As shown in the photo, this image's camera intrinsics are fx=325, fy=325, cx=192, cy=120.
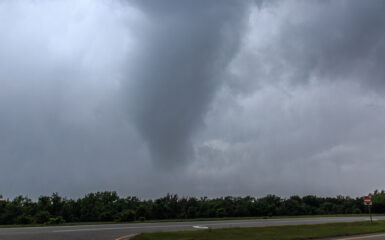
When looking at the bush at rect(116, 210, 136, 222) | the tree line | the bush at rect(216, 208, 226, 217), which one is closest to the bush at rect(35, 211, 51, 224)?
the tree line

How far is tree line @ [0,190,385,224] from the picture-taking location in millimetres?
46625

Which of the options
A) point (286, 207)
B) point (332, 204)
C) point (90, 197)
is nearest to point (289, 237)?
point (90, 197)

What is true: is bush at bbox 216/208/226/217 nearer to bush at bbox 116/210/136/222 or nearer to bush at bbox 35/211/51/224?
bush at bbox 116/210/136/222

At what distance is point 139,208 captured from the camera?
162 feet

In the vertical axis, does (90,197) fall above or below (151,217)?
above

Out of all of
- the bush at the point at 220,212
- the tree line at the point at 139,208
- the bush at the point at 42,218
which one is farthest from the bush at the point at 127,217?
the bush at the point at 220,212

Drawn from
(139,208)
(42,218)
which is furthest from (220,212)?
(42,218)

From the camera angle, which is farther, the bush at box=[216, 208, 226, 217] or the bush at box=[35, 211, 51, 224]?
the bush at box=[216, 208, 226, 217]

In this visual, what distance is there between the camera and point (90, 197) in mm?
56250

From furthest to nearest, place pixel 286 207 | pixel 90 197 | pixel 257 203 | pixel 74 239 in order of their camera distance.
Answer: pixel 286 207 < pixel 257 203 < pixel 90 197 < pixel 74 239

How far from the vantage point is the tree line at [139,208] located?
46625mm

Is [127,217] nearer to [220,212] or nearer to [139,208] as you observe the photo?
[139,208]

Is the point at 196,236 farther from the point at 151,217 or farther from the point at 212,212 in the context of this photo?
the point at 212,212

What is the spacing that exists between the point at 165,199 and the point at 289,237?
39.5 metres
